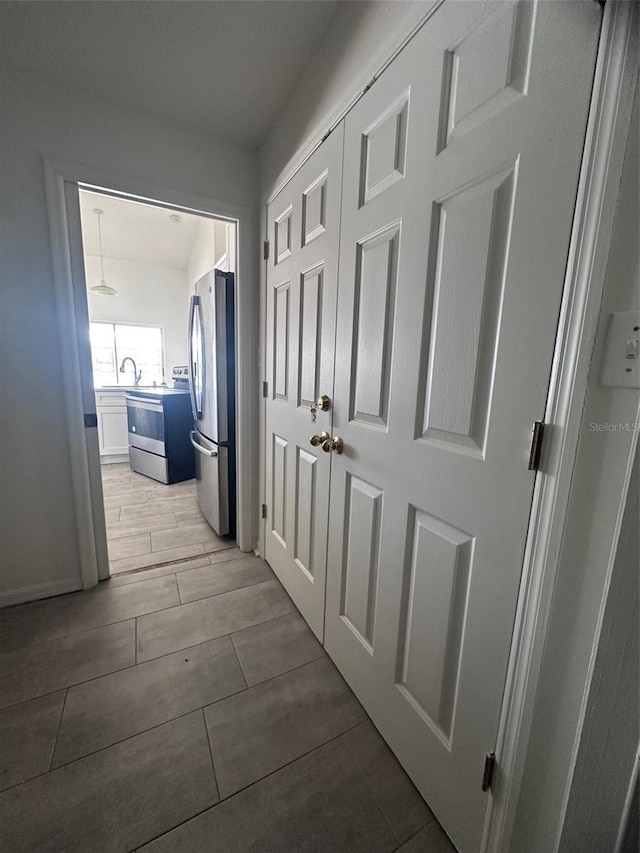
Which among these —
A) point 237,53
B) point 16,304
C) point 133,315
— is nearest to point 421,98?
point 237,53

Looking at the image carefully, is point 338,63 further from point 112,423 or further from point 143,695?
point 112,423

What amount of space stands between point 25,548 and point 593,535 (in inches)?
90.5

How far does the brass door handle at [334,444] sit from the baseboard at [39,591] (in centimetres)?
161

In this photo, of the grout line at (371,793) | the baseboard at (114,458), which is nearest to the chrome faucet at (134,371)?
the baseboard at (114,458)

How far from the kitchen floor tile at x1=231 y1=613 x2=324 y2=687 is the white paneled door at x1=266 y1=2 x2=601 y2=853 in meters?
0.24

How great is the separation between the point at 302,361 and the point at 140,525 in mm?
1953

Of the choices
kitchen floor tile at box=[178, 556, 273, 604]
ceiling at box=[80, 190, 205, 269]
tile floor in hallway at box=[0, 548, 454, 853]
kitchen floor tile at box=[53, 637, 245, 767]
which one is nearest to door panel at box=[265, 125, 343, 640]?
kitchen floor tile at box=[178, 556, 273, 604]

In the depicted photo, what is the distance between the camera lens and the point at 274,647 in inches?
57.1

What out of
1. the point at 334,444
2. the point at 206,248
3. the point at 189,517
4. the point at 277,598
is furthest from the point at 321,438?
the point at 206,248

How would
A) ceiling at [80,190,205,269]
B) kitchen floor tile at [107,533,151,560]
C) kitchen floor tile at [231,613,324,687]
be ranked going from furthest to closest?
ceiling at [80,190,205,269] < kitchen floor tile at [107,533,151,560] < kitchen floor tile at [231,613,324,687]

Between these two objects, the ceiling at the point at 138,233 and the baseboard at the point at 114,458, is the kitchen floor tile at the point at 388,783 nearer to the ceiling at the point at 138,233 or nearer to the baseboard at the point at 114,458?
the baseboard at the point at 114,458

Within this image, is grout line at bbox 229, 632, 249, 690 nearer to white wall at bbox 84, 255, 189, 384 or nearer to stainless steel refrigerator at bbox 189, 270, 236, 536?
stainless steel refrigerator at bbox 189, 270, 236, 536

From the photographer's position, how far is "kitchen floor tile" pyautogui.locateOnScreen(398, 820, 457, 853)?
33.4 inches

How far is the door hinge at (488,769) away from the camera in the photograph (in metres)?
0.74
